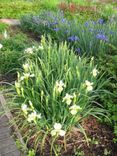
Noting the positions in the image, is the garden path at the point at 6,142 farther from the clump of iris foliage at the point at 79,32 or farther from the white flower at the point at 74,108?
the clump of iris foliage at the point at 79,32

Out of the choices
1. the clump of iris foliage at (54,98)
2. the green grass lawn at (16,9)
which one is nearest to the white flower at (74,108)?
the clump of iris foliage at (54,98)

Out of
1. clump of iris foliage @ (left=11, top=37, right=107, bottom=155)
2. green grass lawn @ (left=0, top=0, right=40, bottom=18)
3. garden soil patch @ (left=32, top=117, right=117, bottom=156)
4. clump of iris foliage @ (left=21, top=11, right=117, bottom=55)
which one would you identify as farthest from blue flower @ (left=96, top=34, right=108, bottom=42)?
green grass lawn @ (left=0, top=0, right=40, bottom=18)

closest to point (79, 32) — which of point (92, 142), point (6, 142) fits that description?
point (92, 142)

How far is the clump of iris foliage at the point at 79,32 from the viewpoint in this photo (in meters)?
5.23

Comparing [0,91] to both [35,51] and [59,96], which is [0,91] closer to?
[35,51]

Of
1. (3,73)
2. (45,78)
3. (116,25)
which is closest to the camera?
(45,78)

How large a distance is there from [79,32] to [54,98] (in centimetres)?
247

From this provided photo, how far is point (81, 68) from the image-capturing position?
13.2 feet

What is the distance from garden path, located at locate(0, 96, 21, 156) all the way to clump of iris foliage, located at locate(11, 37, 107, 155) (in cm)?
15

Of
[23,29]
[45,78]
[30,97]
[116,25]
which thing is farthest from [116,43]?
[23,29]

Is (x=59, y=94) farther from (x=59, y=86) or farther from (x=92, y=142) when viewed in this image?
(x=92, y=142)

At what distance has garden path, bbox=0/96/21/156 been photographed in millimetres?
3346

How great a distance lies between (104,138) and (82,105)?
1.46ft

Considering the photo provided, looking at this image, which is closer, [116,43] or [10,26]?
[116,43]
